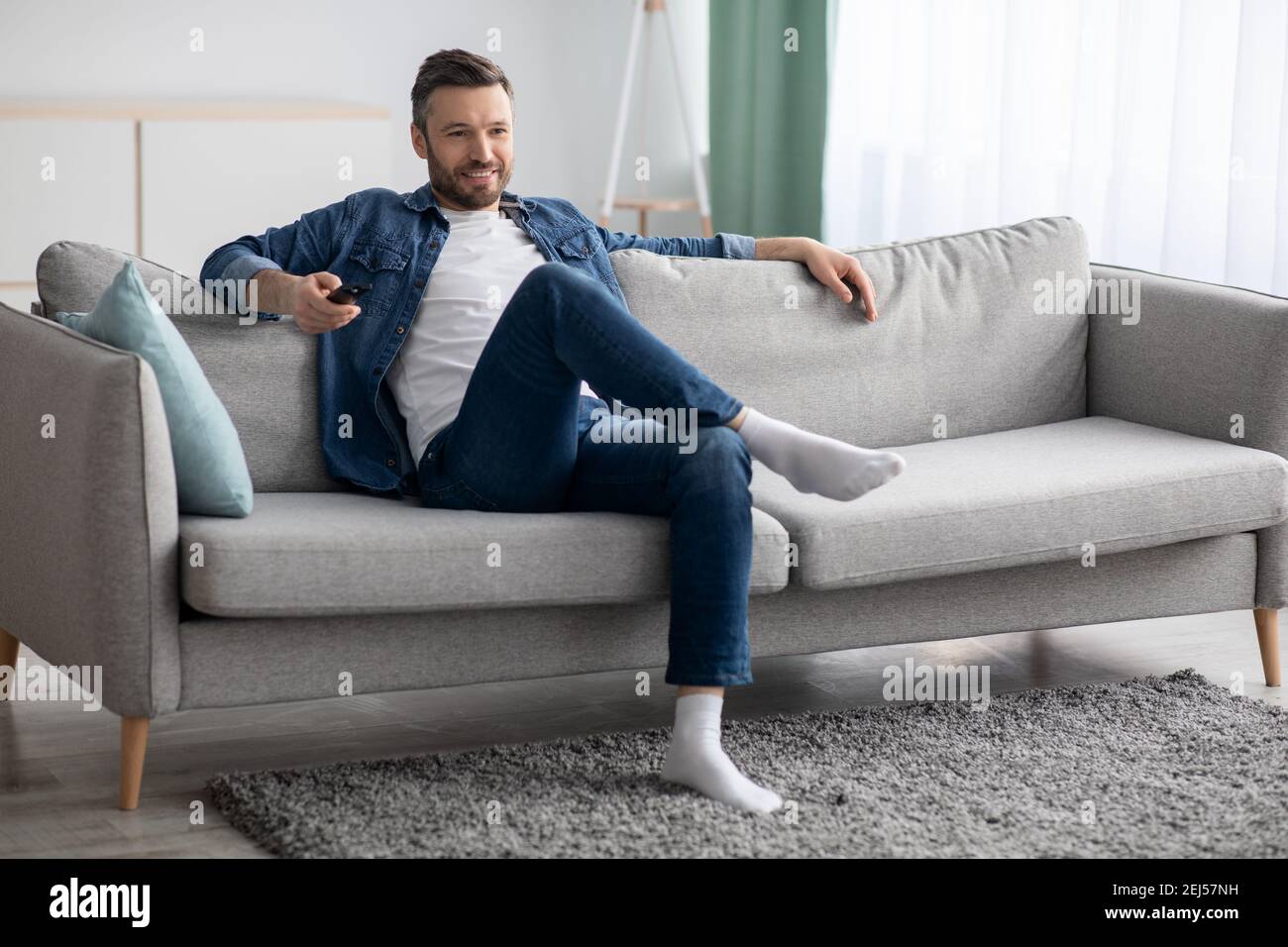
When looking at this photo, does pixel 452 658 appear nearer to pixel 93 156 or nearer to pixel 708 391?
pixel 708 391

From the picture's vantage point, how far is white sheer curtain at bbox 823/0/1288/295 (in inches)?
147

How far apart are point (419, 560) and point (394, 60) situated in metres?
3.76

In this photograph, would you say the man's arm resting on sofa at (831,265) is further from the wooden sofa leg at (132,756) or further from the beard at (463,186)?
the wooden sofa leg at (132,756)

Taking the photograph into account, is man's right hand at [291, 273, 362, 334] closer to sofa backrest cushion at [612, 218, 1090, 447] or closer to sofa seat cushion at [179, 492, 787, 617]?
sofa seat cushion at [179, 492, 787, 617]

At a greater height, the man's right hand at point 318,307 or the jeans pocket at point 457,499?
the man's right hand at point 318,307

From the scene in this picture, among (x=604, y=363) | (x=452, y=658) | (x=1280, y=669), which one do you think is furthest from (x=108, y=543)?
(x=1280, y=669)

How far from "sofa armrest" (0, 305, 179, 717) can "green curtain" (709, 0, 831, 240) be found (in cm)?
343

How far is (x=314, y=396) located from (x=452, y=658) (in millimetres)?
568

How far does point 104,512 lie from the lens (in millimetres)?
2168

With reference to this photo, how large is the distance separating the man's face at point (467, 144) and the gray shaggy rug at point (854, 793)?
943 mm

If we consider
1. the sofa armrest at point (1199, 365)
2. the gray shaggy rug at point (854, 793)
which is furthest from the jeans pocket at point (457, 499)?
the sofa armrest at point (1199, 365)

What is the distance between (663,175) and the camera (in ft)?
20.3

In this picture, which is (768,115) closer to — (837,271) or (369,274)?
(837,271)

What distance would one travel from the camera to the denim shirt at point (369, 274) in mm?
2641
